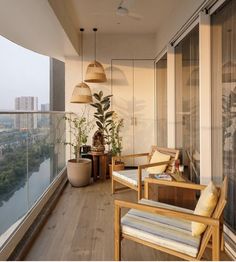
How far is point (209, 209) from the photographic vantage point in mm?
1701

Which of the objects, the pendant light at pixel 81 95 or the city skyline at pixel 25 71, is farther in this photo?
the city skyline at pixel 25 71

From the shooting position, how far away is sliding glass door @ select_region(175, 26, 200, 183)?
10.3ft

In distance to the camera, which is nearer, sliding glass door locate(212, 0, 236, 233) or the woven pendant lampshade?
→ sliding glass door locate(212, 0, 236, 233)

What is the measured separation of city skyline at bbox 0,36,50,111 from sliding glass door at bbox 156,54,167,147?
2558 mm

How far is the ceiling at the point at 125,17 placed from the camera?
3891 millimetres

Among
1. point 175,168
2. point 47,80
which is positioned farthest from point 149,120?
point 47,80

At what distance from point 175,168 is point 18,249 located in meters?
1.96

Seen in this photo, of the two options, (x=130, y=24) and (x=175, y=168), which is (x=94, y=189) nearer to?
(x=175, y=168)

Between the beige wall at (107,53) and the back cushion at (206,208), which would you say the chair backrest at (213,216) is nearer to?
the back cushion at (206,208)

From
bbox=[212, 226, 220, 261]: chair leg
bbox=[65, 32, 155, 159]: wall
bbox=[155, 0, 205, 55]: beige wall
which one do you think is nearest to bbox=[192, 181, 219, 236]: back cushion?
bbox=[212, 226, 220, 261]: chair leg

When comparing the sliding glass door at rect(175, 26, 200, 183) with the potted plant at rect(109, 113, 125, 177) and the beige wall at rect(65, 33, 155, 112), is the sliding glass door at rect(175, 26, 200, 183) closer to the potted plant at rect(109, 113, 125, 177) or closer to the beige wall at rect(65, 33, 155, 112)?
the potted plant at rect(109, 113, 125, 177)

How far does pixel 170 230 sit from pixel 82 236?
3.49 ft

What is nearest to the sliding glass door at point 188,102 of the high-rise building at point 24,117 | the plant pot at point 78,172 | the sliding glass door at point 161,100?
the sliding glass door at point 161,100

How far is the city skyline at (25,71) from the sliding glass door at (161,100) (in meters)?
2.56
